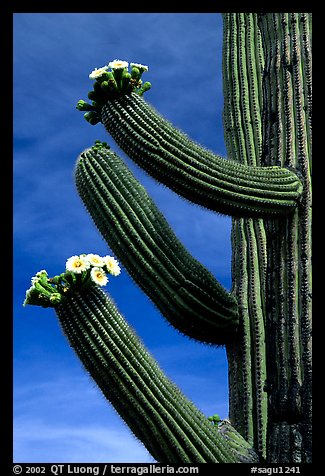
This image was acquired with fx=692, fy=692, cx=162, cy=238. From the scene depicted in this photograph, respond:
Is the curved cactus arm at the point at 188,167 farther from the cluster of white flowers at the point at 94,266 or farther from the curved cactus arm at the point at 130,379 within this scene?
the curved cactus arm at the point at 130,379

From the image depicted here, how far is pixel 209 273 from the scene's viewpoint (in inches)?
201

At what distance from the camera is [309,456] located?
15.0 ft

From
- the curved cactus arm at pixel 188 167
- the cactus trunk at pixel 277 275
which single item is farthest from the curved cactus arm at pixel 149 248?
the cactus trunk at pixel 277 275

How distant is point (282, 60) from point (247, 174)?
129 centimetres

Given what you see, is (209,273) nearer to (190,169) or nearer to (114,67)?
(190,169)

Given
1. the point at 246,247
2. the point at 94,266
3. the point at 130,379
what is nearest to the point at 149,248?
the point at 94,266

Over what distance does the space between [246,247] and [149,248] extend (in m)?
1.29

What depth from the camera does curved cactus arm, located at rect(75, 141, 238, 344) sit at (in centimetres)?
490

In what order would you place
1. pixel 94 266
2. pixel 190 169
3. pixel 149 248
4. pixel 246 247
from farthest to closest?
pixel 246 247 → pixel 149 248 → pixel 190 169 → pixel 94 266

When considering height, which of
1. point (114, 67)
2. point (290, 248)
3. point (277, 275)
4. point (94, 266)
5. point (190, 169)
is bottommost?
point (94, 266)

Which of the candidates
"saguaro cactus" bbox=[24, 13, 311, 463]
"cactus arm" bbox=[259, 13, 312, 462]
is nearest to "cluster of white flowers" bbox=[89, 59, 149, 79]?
"saguaro cactus" bbox=[24, 13, 311, 463]

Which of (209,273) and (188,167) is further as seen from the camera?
(209,273)

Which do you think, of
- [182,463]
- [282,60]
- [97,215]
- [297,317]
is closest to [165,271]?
[97,215]

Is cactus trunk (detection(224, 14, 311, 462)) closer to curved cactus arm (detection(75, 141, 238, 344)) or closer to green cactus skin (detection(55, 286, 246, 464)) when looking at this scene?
curved cactus arm (detection(75, 141, 238, 344))
